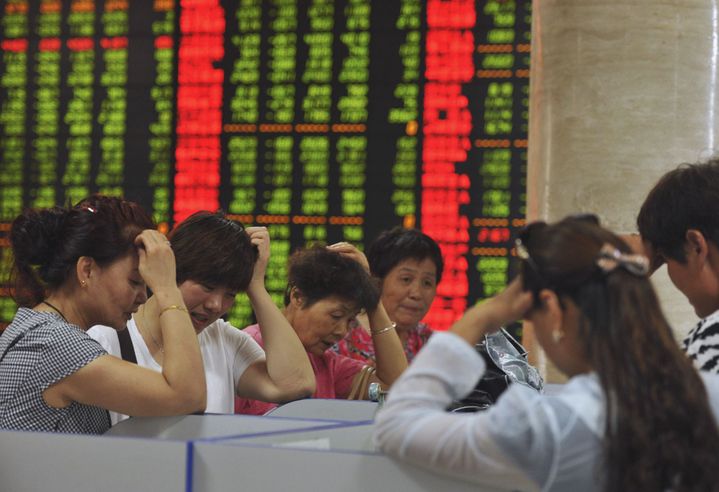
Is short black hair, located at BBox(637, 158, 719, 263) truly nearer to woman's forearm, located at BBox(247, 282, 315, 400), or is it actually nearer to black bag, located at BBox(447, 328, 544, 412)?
black bag, located at BBox(447, 328, 544, 412)

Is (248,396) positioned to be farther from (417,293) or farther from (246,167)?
(246,167)

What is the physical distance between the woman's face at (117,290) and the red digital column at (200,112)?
318 cm

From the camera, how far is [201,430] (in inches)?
79.2

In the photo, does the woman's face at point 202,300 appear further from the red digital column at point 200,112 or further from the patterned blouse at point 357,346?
the red digital column at point 200,112

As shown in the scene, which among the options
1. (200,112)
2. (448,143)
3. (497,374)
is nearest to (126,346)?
(497,374)

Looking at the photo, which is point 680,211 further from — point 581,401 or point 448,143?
point 448,143

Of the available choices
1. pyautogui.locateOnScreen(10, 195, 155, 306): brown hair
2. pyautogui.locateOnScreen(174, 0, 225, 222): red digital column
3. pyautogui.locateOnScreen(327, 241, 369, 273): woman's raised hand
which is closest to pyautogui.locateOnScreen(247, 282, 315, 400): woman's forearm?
pyautogui.locateOnScreen(327, 241, 369, 273): woman's raised hand

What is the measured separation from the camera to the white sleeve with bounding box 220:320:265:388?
2814 millimetres

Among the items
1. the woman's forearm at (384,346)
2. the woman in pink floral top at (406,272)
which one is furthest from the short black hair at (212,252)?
the woman in pink floral top at (406,272)

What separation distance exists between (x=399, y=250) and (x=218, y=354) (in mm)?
1290

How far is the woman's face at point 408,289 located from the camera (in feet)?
12.7

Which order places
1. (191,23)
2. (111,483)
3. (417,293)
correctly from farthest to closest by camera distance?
1. (191,23)
2. (417,293)
3. (111,483)

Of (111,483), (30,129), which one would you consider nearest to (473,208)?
(30,129)

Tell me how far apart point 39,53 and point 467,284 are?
248 centimetres
